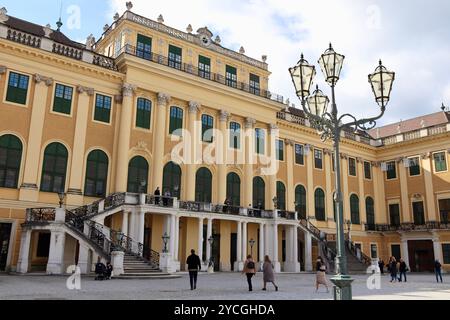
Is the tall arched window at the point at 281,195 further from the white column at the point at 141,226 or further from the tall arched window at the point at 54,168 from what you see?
the tall arched window at the point at 54,168

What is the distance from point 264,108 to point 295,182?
7.48 m

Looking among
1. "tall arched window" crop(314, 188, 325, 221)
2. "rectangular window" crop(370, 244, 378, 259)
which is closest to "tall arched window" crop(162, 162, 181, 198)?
"tall arched window" crop(314, 188, 325, 221)

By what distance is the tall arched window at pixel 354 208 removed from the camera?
4222 centimetres

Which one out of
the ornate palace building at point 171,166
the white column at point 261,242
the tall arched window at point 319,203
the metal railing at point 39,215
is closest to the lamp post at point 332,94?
the ornate palace building at point 171,166

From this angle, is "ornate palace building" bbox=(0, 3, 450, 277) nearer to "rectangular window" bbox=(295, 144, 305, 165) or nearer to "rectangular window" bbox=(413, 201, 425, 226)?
"rectangular window" bbox=(295, 144, 305, 165)

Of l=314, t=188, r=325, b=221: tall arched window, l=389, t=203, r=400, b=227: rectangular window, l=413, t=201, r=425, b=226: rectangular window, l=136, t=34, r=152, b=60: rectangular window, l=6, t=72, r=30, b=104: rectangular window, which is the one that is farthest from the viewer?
l=389, t=203, r=400, b=227: rectangular window

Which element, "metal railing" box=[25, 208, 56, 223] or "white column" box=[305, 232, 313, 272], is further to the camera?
"white column" box=[305, 232, 313, 272]

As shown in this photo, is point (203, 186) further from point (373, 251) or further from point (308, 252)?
point (373, 251)

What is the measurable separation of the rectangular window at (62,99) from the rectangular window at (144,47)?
5892 millimetres

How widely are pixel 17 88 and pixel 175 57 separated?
1175cm

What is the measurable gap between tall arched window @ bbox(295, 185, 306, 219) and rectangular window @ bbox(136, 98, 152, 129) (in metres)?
15.8

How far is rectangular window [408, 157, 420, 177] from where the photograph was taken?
4236 cm

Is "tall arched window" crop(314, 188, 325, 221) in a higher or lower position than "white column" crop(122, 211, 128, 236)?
higher

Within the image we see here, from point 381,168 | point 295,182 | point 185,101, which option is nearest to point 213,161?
point 185,101
